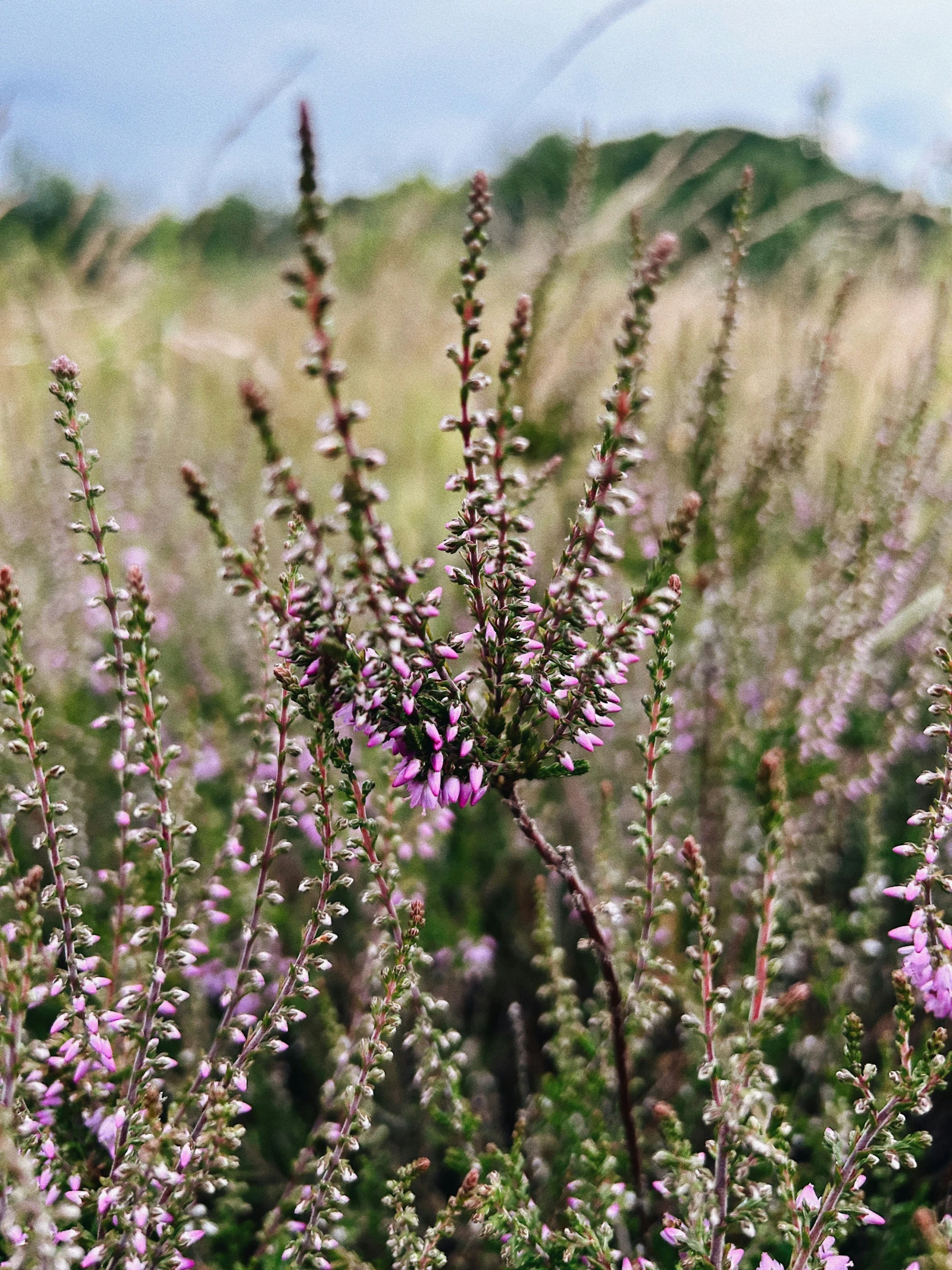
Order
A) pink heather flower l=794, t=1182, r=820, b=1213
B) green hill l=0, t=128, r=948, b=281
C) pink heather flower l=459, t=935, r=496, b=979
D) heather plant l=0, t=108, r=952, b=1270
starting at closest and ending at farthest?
heather plant l=0, t=108, r=952, b=1270 < pink heather flower l=794, t=1182, r=820, b=1213 < pink heather flower l=459, t=935, r=496, b=979 < green hill l=0, t=128, r=948, b=281

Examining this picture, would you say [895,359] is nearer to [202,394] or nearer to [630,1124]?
[630,1124]

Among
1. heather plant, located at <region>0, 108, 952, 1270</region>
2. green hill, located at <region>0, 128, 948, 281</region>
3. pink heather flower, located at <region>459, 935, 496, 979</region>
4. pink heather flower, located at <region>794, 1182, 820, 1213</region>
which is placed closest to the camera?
heather plant, located at <region>0, 108, 952, 1270</region>

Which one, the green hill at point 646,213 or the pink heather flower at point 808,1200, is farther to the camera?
the green hill at point 646,213

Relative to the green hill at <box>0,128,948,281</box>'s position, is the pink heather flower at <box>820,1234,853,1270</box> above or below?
below

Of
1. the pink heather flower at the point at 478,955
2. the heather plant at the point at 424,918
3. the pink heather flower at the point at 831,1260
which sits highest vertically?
the pink heather flower at the point at 478,955

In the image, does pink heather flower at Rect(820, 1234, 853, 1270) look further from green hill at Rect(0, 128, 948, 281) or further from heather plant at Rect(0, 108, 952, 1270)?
green hill at Rect(0, 128, 948, 281)

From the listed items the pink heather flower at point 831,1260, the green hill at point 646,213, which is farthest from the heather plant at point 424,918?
the green hill at point 646,213

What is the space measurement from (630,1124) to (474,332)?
4.67ft

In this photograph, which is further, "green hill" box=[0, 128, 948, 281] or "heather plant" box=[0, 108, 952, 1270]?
"green hill" box=[0, 128, 948, 281]

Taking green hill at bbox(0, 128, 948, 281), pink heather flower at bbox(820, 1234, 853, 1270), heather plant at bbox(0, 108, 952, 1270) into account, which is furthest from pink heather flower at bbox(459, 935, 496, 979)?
green hill at bbox(0, 128, 948, 281)

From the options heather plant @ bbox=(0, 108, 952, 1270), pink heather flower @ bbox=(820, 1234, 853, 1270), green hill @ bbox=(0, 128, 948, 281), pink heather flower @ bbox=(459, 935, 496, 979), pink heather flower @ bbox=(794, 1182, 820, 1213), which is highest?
green hill @ bbox=(0, 128, 948, 281)

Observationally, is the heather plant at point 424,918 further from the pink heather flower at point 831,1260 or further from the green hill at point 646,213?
the green hill at point 646,213

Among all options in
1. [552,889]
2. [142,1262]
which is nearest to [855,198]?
[552,889]

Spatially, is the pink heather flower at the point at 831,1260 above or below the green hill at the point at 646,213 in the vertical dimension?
below
